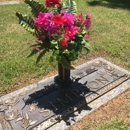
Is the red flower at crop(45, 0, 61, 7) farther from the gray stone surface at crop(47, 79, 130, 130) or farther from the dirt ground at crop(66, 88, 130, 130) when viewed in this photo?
the dirt ground at crop(66, 88, 130, 130)

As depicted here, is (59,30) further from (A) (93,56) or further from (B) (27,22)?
(A) (93,56)

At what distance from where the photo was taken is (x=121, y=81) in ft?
12.6

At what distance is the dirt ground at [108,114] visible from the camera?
10.1 ft

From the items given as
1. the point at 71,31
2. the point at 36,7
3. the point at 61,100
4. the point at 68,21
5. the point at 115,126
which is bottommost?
the point at 115,126

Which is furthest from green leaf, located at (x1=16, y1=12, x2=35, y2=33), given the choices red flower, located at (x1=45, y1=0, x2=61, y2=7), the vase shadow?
the vase shadow

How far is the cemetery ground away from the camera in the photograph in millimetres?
3196

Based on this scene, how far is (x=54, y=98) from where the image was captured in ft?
11.3

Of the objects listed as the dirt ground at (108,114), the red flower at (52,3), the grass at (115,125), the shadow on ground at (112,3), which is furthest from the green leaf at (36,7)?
the shadow on ground at (112,3)

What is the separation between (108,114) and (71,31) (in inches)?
56.4

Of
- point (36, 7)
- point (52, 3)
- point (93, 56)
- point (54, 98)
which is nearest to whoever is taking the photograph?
point (52, 3)

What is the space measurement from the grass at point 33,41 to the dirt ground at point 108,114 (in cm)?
121

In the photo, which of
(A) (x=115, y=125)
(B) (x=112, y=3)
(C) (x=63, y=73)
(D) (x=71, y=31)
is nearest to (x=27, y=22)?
(D) (x=71, y=31)

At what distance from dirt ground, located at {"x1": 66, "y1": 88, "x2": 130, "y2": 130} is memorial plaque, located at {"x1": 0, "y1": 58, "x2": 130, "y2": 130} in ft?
0.71

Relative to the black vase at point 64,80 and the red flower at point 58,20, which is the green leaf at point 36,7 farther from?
the black vase at point 64,80
